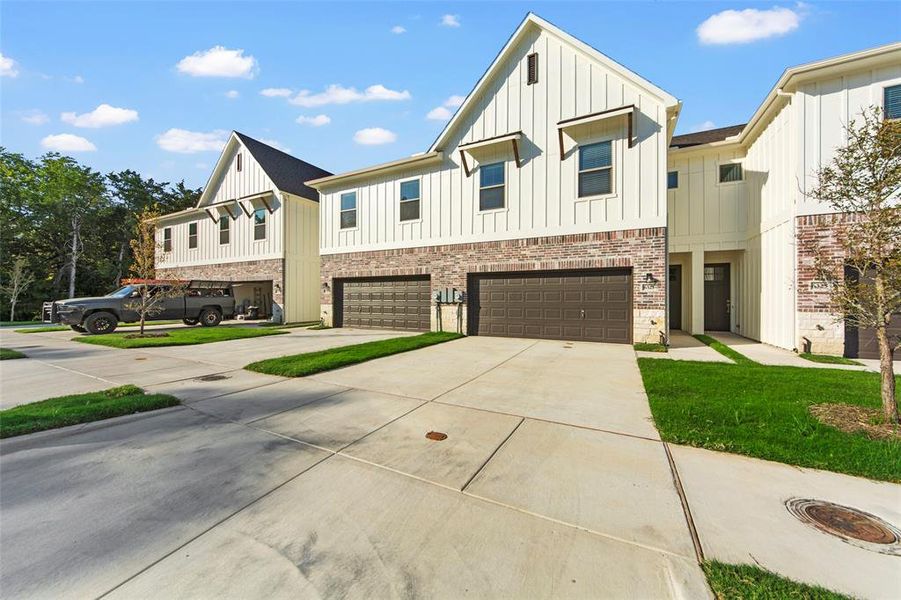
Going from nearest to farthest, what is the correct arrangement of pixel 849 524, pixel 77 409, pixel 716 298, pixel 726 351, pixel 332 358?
pixel 849 524 → pixel 77 409 → pixel 332 358 → pixel 726 351 → pixel 716 298

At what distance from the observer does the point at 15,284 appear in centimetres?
2030

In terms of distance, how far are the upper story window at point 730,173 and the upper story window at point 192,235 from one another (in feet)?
83.9

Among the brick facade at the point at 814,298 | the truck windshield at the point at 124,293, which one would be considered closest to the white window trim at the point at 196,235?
the truck windshield at the point at 124,293

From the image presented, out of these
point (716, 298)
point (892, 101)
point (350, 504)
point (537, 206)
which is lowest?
point (350, 504)

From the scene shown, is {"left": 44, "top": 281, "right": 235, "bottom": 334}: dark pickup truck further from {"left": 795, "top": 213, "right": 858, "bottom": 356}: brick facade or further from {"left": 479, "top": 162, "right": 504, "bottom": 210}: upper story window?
{"left": 795, "top": 213, "right": 858, "bottom": 356}: brick facade

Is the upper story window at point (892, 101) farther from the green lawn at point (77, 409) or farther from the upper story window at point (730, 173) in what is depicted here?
the green lawn at point (77, 409)

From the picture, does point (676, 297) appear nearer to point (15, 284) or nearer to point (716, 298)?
point (716, 298)

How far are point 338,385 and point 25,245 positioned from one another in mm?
35183

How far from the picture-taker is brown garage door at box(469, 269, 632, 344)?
1013 centimetres

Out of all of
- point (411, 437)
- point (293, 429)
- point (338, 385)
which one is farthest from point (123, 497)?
point (338, 385)

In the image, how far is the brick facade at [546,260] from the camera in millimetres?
9555

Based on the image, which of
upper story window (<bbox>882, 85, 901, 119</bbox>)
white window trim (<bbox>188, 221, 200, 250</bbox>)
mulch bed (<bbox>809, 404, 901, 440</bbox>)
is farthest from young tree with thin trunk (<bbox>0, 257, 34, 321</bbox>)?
upper story window (<bbox>882, 85, 901, 119</bbox>)

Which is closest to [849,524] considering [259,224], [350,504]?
[350,504]

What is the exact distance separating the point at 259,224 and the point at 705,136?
66.9 ft
